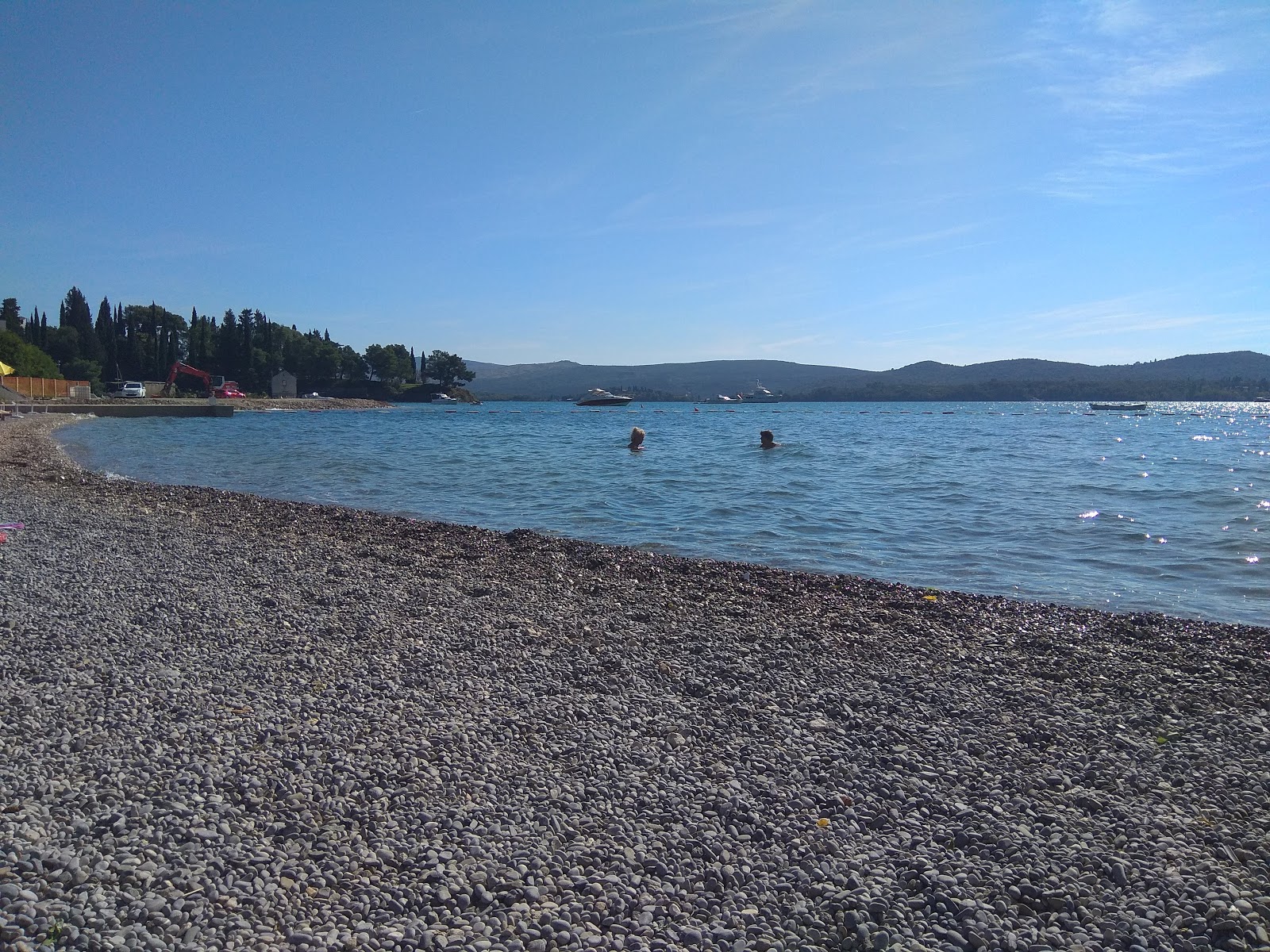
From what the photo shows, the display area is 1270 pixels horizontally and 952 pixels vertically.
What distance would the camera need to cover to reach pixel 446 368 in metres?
162

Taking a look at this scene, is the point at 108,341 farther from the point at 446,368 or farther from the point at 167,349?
the point at 446,368

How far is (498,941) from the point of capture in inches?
119

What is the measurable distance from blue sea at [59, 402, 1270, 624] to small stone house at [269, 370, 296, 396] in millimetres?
83618

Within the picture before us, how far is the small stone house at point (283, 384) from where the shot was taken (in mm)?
118688

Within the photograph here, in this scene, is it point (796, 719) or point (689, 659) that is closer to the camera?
point (796, 719)

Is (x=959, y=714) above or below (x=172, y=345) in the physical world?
below

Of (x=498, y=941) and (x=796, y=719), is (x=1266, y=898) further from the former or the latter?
(x=498, y=941)

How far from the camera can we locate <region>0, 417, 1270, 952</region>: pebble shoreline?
3201 mm

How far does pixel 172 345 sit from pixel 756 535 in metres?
119

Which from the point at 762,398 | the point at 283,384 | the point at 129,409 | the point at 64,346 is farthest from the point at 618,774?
the point at 762,398

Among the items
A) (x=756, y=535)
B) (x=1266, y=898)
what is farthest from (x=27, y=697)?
(x=756, y=535)

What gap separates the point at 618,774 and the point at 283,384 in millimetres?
128344

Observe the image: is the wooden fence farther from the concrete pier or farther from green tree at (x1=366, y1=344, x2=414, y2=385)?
green tree at (x1=366, y1=344, x2=414, y2=385)

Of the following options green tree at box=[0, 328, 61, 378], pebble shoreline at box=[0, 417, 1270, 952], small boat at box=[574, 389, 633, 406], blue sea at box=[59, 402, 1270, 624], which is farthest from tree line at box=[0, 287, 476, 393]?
pebble shoreline at box=[0, 417, 1270, 952]
